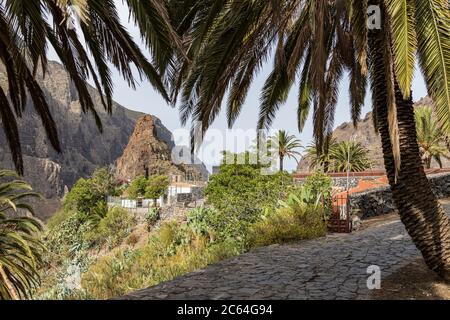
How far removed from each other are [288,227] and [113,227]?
3112 centimetres

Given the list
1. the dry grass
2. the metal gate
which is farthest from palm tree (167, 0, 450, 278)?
the metal gate

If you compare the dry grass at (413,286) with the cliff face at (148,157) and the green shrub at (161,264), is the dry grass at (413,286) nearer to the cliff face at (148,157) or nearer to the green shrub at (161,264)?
the green shrub at (161,264)

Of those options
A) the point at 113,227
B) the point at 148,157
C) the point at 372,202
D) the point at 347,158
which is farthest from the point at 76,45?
the point at 148,157

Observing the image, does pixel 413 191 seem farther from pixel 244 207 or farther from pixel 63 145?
pixel 63 145

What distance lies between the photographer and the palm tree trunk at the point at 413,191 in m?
5.37

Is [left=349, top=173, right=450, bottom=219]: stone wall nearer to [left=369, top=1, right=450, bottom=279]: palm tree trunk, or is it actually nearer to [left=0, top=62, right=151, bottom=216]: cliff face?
[left=369, top=1, right=450, bottom=279]: palm tree trunk

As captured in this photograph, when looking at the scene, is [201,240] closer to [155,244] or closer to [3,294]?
[155,244]

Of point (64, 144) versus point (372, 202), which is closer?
point (372, 202)

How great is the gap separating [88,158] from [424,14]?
496ft

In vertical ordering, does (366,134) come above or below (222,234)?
above

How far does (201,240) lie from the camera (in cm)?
1161

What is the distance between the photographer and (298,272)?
673 cm

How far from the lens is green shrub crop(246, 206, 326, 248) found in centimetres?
974
